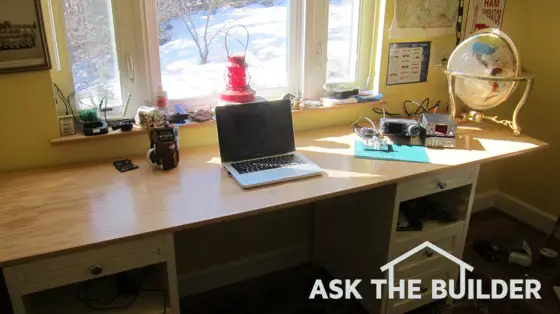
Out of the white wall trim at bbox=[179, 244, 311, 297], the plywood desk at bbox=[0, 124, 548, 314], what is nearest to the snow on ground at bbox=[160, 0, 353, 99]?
the plywood desk at bbox=[0, 124, 548, 314]

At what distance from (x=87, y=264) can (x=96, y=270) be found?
0.03 meters

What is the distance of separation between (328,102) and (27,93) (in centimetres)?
125

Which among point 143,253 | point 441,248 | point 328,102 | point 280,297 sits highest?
point 328,102

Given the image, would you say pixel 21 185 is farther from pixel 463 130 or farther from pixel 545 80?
pixel 545 80

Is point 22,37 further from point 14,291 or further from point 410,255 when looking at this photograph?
point 410,255

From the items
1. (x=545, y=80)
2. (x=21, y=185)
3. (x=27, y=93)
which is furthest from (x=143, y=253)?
(x=545, y=80)

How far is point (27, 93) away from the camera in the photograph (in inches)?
62.3

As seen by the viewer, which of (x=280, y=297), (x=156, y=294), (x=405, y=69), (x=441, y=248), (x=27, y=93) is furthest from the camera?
(x=405, y=69)

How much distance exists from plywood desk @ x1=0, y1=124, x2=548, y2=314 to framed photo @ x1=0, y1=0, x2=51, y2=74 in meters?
0.39

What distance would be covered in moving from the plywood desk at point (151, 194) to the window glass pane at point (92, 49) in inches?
12.1

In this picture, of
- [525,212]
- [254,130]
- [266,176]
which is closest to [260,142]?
[254,130]

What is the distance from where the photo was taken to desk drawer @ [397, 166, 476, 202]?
67.1 inches

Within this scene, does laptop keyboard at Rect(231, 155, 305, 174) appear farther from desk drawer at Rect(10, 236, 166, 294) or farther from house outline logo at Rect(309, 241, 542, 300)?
house outline logo at Rect(309, 241, 542, 300)

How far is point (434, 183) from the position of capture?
5.82 ft
